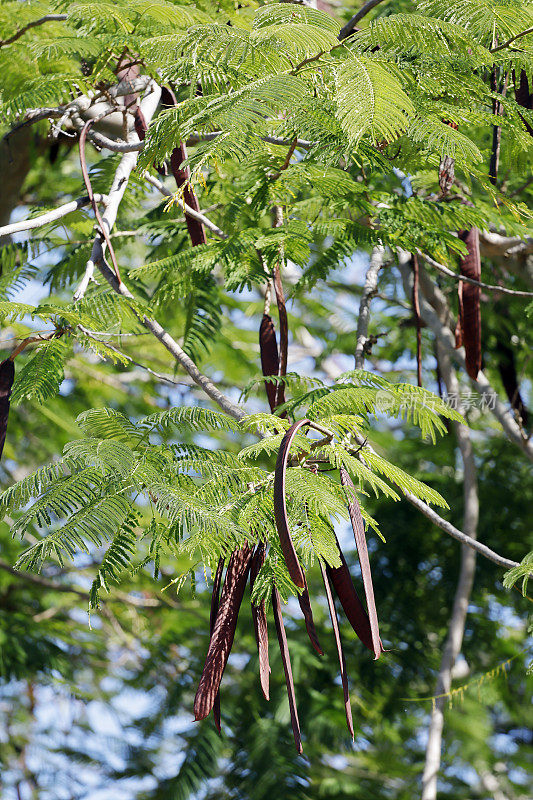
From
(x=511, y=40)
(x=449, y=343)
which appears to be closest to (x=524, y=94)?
(x=511, y=40)

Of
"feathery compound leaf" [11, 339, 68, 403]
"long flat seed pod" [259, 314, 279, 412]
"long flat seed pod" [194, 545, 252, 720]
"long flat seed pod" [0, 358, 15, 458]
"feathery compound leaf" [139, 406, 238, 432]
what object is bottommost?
"long flat seed pod" [194, 545, 252, 720]

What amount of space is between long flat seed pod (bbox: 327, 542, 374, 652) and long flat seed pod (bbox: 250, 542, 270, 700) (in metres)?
0.16

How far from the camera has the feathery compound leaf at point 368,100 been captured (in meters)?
1.69

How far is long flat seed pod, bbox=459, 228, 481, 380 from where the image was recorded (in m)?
2.72

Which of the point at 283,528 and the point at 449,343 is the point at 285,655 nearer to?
the point at 283,528

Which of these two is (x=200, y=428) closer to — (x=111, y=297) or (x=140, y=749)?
(x=111, y=297)

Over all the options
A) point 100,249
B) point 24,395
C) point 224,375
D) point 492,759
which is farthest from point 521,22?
point 492,759

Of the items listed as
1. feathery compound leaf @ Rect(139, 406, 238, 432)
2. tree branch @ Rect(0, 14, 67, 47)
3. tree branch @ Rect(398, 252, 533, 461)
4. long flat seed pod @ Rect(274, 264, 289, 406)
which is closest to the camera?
feathery compound leaf @ Rect(139, 406, 238, 432)

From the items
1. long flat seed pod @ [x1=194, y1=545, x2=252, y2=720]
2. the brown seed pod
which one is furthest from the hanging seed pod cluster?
the brown seed pod

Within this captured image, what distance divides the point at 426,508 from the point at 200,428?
69cm

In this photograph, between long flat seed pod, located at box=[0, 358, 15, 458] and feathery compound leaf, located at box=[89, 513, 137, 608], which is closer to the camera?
feathery compound leaf, located at box=[89, 513, 137, 608]

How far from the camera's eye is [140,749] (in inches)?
220

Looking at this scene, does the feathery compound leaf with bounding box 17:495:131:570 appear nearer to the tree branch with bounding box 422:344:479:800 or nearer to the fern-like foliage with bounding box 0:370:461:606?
the fern-like foliage with bounding box 0:370:461:606

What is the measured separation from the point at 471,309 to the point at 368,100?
119 cm
